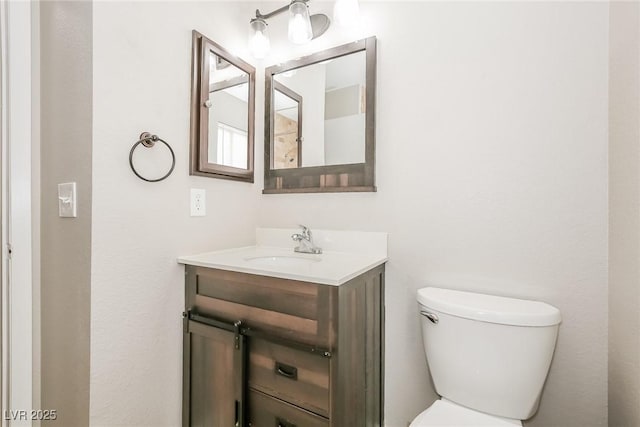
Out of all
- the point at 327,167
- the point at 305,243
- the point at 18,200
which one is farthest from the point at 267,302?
the point at 18,200

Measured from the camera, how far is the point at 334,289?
863 millimetres

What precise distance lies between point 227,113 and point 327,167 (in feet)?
1.87

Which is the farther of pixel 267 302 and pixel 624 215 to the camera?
pixel 267 302

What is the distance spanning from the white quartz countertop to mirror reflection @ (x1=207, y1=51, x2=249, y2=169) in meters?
0.45

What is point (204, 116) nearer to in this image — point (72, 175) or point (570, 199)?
point (72, 175)

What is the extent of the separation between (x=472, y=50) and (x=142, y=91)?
4.23 feet

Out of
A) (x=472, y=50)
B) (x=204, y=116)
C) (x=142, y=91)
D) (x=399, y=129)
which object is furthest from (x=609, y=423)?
(x=142, y=91)

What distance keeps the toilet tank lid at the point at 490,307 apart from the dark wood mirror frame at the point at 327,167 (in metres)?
0.53

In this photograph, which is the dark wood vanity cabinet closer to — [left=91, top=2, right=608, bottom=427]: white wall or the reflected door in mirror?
[left=91, top=2, right=608, bottom=427]: white wall

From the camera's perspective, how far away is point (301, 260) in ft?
4.17

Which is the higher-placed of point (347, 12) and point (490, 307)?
point (347, 12)

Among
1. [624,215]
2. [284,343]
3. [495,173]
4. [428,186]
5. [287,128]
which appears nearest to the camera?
[624,215]

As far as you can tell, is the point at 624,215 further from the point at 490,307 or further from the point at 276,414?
the point at 276,414

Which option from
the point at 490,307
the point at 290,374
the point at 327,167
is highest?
the point at 327,167
